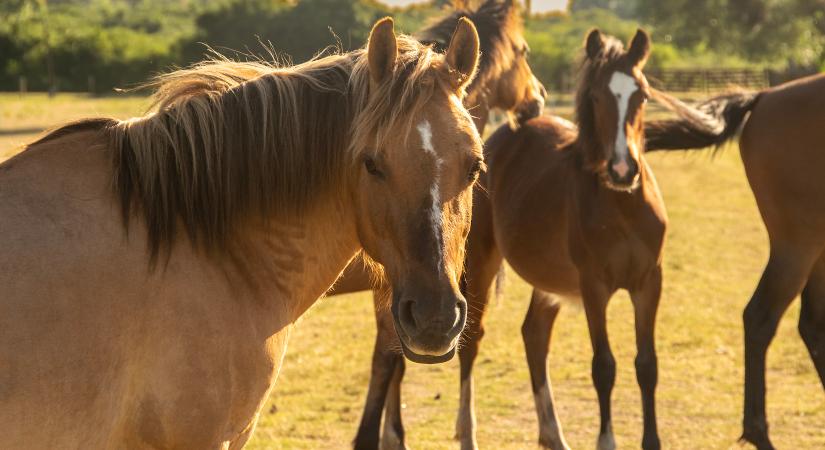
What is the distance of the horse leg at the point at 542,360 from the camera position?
540 cm

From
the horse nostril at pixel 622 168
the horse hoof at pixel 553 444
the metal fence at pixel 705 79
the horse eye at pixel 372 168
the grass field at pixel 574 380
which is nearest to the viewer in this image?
the horse eye at pixel 372 168

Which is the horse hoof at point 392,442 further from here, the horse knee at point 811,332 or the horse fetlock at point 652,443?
the horse knee at point 811,332

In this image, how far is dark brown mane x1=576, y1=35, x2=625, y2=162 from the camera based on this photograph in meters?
5.29

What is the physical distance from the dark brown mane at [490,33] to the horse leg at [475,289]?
0.89 m

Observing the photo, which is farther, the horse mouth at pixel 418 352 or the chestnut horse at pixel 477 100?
the chestnut horse at pixel 477 100

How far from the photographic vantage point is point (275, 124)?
2801 millimetres

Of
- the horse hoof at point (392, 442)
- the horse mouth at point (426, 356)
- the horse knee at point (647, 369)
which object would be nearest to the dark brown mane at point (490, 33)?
the horse knee at point (647, 369)

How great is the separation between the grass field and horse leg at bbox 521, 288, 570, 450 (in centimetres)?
18

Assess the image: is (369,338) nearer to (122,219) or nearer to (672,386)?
(672,386)

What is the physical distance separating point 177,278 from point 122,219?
9.0 inches

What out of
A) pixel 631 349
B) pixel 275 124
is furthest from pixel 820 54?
pixel 275 124

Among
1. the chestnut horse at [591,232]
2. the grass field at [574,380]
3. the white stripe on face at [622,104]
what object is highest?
the white stripe on face at [622,104]

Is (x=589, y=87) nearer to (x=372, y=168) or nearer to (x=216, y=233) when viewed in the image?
(x=372, y=168)

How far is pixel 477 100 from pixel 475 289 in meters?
1.26
